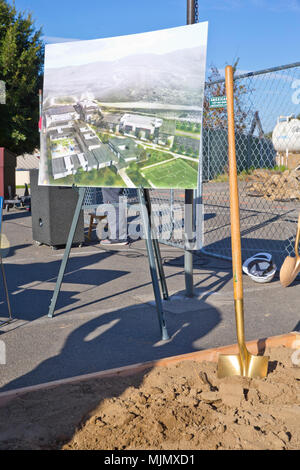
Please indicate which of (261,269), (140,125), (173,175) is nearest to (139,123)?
(140,125)

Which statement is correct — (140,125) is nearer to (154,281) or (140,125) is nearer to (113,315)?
(154,281)

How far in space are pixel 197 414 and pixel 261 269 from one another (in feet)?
13.6

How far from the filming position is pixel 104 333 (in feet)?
15.0

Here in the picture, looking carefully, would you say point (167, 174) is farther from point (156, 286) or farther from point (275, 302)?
point (275, 302)

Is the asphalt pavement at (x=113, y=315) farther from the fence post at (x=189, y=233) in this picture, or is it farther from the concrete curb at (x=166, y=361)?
the concrete curb at (x=166, y=361)

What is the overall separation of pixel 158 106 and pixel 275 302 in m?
2.67

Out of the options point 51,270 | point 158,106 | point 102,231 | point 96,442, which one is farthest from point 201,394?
point 102,231

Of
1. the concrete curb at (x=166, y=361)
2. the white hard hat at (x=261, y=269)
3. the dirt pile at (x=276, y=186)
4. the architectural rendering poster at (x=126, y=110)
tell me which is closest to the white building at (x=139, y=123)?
the architectural rendering poster at (x=126, y=110)

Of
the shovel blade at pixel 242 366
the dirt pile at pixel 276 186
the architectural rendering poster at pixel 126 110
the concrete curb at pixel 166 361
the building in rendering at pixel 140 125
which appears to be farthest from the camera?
the dirt pile at pixel 276 186

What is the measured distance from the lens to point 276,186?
12.9m

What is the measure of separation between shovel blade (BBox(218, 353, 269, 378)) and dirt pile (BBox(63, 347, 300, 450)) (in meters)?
0.06

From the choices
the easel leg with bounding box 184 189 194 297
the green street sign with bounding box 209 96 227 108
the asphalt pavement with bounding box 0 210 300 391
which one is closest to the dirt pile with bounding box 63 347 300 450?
the asphalt pavement with bounding box 0 210 300 391

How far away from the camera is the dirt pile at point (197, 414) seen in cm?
230

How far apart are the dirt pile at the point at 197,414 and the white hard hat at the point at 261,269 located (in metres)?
3.35
